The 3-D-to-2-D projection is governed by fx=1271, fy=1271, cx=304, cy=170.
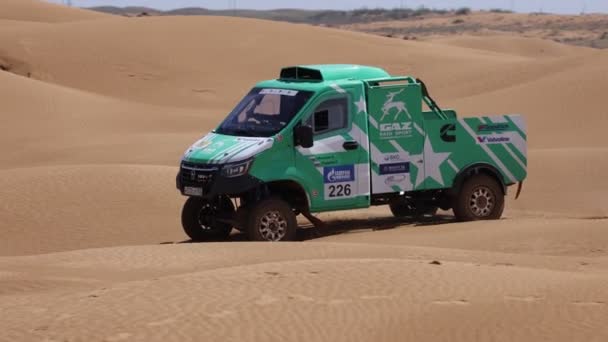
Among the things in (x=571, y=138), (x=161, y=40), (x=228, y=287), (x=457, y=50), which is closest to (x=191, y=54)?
(x=161, y=40)

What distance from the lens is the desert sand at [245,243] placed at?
9.59 meters

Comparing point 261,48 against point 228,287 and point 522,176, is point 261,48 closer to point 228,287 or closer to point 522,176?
point 522,176

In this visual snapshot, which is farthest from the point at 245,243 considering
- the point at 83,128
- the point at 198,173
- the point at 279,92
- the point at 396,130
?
the point at 83,128

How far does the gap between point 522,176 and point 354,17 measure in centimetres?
14481

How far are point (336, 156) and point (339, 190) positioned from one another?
1.43 feet

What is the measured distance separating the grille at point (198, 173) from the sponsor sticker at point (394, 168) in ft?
7.55

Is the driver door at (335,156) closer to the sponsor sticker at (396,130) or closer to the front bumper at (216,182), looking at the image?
the sponsor sticker at (396,130)

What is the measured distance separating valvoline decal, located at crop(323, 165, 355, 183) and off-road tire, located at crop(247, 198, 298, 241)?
2.05ft

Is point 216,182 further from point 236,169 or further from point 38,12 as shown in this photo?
point 38,12

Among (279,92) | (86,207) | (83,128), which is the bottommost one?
(83,128)

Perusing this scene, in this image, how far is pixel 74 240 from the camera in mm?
17031

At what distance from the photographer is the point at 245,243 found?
46.5 ft

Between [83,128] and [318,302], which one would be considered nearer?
[318,302]

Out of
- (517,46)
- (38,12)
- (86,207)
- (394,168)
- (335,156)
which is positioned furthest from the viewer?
(517,46)
